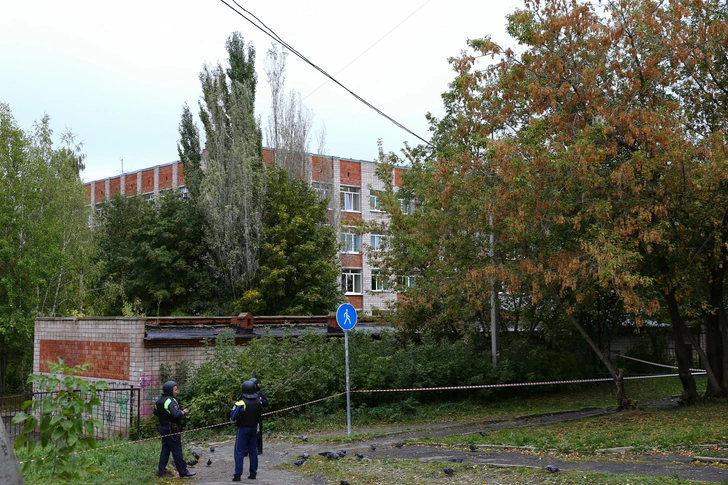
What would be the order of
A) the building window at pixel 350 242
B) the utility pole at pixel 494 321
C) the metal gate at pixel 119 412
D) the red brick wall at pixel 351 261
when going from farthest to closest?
the red brick wall at pixel 351 261 → the building window at pixel 350 242 → the utility pole at pixel 494 321 → the metal gate at pixel 119 412

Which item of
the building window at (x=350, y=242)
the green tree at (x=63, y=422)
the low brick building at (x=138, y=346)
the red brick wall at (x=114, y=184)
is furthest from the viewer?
the red brick wall at (x=114, y=184)

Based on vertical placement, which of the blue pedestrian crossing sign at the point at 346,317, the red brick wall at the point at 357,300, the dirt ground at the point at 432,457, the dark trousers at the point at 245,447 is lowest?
the dirt ground at the point at 432,457

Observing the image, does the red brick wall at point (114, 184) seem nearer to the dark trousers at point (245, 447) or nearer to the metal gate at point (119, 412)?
the metal gate at point (119, 412)

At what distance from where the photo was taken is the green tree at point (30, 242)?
1242 inches

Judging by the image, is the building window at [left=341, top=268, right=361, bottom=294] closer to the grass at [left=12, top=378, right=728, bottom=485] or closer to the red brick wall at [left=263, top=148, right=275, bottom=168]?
the red brick wall at [left=263, top=148, right=275, bottom=168]

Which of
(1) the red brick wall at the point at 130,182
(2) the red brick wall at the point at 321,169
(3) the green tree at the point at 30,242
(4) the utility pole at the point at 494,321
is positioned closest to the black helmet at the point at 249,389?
(4) the utility pole at the point at 494,321

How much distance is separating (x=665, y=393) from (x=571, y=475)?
15.9m

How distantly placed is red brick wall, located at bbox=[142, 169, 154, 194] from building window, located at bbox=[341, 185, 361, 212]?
14.2 metres

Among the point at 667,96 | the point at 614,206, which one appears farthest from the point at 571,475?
the point at 667,96

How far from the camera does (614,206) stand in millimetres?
16062

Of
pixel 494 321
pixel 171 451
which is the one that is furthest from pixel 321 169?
pixel 171 451

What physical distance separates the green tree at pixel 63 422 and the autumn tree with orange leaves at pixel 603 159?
10.9 metres

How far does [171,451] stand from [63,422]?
17.2 ft

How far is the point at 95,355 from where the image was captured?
775 inches
